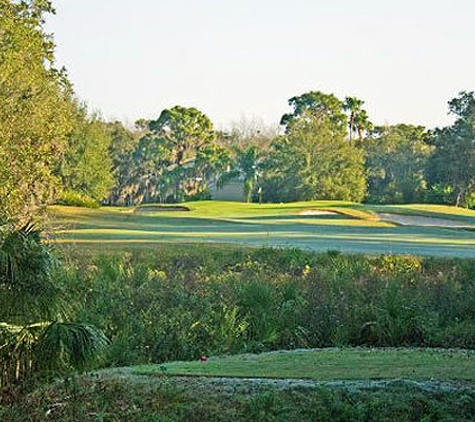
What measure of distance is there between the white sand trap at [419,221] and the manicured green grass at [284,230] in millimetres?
Answer: 724

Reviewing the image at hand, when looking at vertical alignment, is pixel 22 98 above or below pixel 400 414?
above

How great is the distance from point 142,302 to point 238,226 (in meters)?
20.9

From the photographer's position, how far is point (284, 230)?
32438mm

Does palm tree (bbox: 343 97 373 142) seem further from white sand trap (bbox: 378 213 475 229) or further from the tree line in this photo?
white sand trap (bbox: 378 213 475 229)

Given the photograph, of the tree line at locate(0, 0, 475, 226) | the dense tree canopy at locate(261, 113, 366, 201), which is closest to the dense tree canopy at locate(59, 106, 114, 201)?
the tree line at locate(0, 0, 475, 226)

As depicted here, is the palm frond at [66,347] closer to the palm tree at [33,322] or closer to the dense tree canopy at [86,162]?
the palm tree at [33,322]

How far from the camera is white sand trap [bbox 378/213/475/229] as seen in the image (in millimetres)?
40509

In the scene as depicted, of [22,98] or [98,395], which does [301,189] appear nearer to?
[22,98]

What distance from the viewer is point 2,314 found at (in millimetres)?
5406

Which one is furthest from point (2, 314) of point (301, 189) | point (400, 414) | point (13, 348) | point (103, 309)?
point (301, 189)

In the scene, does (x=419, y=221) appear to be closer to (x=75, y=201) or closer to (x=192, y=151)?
(x=75, y=201)

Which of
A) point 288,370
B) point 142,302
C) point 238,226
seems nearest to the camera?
point 288,370

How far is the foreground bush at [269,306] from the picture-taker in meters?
12.5

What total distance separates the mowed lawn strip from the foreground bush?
2266 mm
